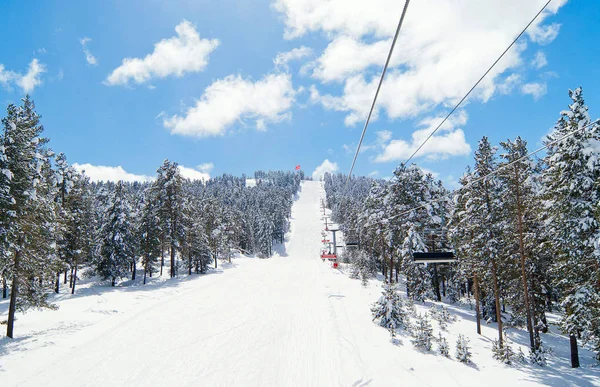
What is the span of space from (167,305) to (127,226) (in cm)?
1888

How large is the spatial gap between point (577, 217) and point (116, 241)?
136ft

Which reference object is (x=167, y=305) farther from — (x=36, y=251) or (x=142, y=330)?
(x=36, y=251)

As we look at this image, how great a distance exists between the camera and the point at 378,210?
3856cm

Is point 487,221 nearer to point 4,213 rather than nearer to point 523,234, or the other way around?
point 523,234

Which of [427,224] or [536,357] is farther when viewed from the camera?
[427,224]

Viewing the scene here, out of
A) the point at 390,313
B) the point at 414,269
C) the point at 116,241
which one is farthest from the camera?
the point at 116,241

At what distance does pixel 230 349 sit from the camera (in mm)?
13094

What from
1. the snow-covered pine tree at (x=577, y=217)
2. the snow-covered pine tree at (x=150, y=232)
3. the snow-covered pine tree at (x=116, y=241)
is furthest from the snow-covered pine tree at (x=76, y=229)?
A: the snow-covered pine tree at (x=577, y=217)

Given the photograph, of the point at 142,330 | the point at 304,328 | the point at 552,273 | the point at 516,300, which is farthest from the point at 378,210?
the point at 142,330

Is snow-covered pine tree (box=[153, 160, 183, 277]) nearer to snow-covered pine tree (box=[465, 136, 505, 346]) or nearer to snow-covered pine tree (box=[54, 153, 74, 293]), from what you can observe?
snow-covered pine tree (box=[54, 153, 74, 293])

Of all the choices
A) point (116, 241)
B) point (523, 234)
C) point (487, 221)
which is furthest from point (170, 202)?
point (523, 234)

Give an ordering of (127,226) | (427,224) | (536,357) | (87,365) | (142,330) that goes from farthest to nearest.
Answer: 1. (127,226)
2. (427,224)
3. (536,357)
4. (142,330)
5. (87,365)

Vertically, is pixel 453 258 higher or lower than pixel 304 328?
higher

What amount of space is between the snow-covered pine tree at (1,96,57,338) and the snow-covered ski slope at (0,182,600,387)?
2.17 metres
